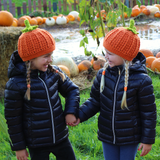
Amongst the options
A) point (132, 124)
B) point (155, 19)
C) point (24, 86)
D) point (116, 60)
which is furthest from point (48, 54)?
point (155, 19)

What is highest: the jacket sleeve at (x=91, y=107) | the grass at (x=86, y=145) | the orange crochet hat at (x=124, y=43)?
the orange crochet hat at (x=124, y=43)

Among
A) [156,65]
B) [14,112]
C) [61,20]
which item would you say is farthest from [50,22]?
[14,112]

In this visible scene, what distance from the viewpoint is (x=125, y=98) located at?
173 centimetres

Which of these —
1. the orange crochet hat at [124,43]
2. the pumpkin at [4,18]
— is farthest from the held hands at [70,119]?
the pumpkin at [4,18]

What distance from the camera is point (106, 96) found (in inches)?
72.9

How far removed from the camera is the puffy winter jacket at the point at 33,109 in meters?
1.78

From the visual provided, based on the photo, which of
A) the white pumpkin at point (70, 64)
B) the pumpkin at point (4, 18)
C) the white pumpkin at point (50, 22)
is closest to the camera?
the white pumpkin at point (70, 64)

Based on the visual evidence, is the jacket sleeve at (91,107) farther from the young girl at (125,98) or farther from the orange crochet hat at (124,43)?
the orange crochet hat at (124,43)

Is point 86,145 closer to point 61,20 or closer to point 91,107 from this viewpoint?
point 91,107

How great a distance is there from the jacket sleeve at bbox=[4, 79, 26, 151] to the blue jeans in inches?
26.8

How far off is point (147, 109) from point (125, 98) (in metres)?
0.19

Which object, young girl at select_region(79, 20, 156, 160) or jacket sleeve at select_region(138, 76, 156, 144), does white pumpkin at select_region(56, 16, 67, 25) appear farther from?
jacket sleeve at select_region(138, 76, 156, 144)

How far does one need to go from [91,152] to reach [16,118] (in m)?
1.17

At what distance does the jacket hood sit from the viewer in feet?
5.84
